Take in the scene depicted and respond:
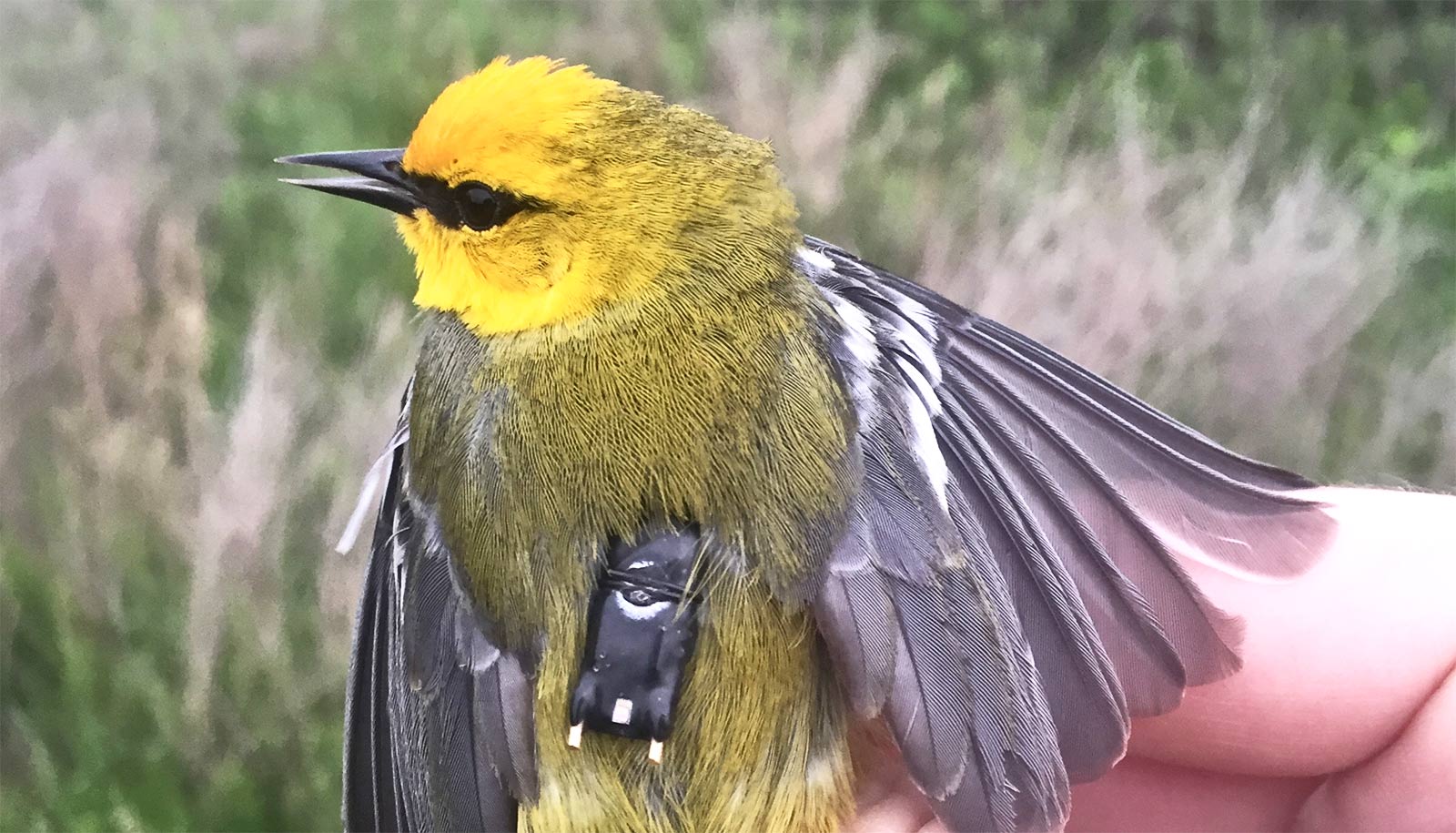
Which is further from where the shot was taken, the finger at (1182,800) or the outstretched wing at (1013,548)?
the finger at (1182,800)

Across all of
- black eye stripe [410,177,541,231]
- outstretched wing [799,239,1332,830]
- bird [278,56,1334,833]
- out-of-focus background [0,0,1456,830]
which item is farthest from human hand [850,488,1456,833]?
black eye stripe [410,177,541,231]

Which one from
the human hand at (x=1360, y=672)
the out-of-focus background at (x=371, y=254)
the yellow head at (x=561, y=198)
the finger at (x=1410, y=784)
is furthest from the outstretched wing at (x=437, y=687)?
the finger at (x=1410, y=784)

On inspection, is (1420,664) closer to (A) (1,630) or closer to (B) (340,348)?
(B) (340,348)

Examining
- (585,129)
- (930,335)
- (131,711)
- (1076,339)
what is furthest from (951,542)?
(131,711)

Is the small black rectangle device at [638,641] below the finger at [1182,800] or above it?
above

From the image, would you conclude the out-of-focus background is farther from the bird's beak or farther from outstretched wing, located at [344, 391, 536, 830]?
the bird's beak

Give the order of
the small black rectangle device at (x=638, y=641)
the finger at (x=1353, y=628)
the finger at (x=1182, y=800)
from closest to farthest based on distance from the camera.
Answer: the small black rectangle device at (x=638, y=641) < the finger at (x=1353, y=628) < the finger at (x=1182, y=800)

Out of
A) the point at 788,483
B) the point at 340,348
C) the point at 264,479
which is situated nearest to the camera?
the point at 788,483

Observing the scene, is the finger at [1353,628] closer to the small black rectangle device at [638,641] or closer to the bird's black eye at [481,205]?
the small black rectangle device at [638,641]
